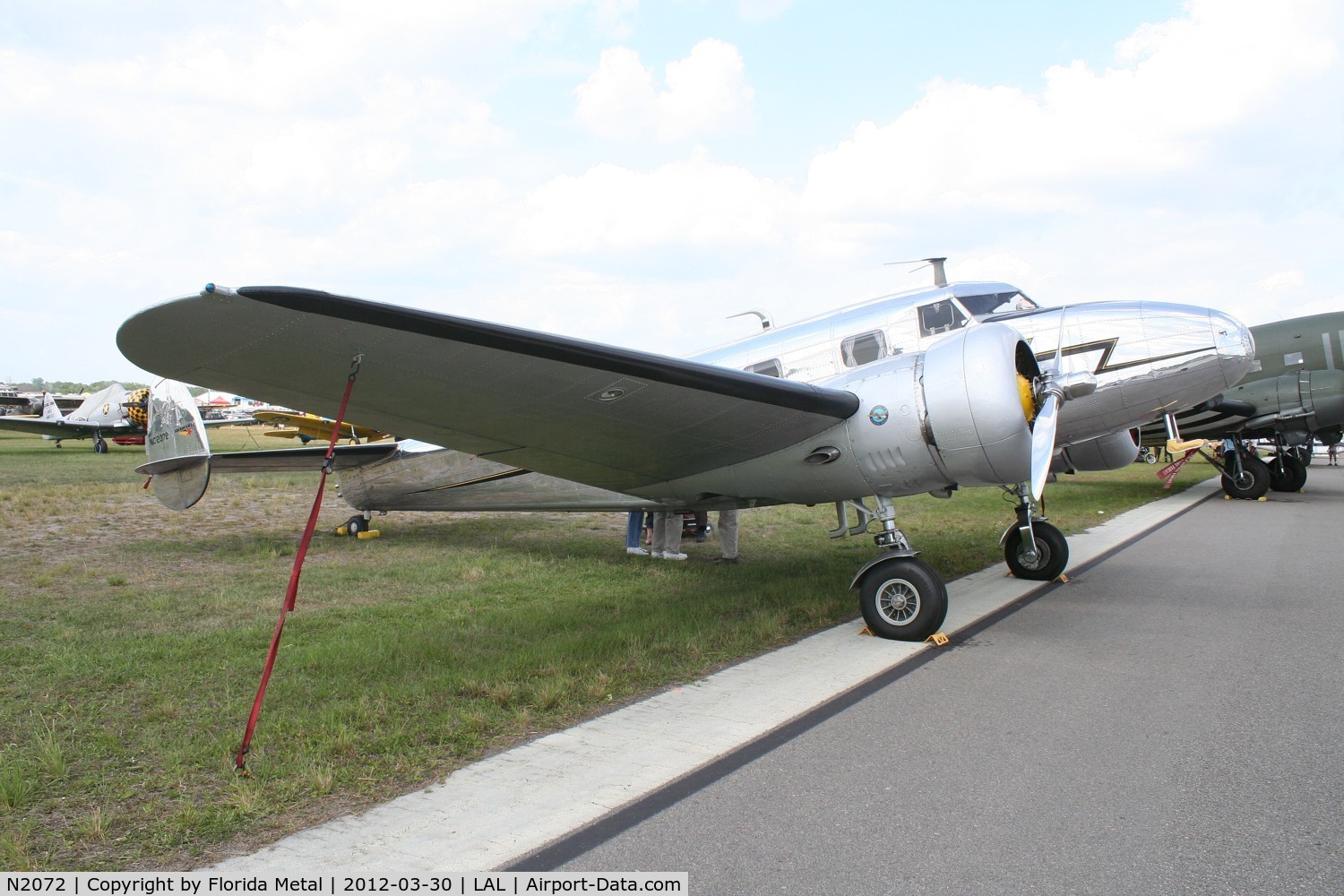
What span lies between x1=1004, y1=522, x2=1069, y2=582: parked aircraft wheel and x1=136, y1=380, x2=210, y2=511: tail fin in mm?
9050

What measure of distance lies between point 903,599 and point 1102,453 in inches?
206

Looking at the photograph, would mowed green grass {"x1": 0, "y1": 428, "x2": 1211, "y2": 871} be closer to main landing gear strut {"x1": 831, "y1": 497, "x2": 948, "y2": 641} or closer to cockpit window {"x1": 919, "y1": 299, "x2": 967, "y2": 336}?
main landing gear strut {"x1": 831, "y1": 497, "x2": 948, "y2": 641}

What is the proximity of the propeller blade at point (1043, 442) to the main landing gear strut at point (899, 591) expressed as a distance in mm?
970

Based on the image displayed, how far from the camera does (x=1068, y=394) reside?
19.3 feet

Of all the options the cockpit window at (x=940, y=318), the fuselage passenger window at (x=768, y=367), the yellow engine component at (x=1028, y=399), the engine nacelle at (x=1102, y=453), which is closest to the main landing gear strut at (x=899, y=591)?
the yellow engine component at (x=1028, y=399)

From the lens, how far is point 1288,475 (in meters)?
18.5

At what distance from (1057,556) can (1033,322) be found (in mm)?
2516

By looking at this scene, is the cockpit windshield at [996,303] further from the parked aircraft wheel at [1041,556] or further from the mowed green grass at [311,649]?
the mowed green grass at [311,649]

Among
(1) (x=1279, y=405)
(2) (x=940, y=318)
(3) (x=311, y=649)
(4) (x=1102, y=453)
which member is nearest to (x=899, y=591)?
(2) (x=940, y=318)

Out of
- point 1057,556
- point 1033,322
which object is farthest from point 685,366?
point 1057,556

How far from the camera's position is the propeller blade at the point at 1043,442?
17.8ft

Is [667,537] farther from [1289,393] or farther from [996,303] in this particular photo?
[1289,393]

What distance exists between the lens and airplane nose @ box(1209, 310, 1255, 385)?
7.62 m

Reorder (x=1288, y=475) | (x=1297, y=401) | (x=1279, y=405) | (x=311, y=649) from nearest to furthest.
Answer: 1. (x=311, y=649)
2. (x=1297, y=401)
3. (x=1279, y=405)
4. (x=1288, y=475)
